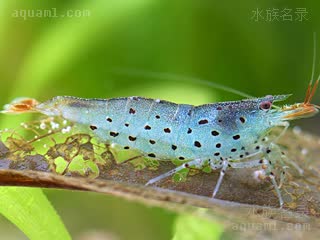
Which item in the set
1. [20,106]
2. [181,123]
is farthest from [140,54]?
[20,106]

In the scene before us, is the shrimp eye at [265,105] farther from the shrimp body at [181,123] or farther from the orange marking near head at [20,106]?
the orange marking near head at [20,106]

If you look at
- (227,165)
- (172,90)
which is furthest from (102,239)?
(172,90)

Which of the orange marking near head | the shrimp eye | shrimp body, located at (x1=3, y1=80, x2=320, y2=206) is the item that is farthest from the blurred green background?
the shrimp eye

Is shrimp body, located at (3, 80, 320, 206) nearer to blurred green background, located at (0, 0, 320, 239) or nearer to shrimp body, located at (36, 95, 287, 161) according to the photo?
shrimp body, located at (36, 95, 287, 161)

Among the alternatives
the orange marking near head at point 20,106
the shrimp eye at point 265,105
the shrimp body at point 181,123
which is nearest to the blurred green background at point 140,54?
the shrimp body at point 181,123

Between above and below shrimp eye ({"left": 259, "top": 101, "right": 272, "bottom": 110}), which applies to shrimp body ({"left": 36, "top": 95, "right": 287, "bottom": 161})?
below

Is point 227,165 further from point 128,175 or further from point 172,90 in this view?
point 172,90

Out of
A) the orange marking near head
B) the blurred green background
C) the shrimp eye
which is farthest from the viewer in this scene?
the blurred green background

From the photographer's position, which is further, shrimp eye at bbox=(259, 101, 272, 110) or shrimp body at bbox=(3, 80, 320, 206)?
shrimp eye at bbox=(259, 101, 272, 110)

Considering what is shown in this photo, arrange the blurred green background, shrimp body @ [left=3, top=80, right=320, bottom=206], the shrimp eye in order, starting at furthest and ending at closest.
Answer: the blurred green background
the shrimp eye
shrimp body @ [left=3, top=80, right=320, bottom=206]

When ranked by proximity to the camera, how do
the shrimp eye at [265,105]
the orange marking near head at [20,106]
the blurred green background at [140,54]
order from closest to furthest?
the orange marking near head at [20,106]
the shrimp eye at [265,105]
the blurred green background at [140,54]
